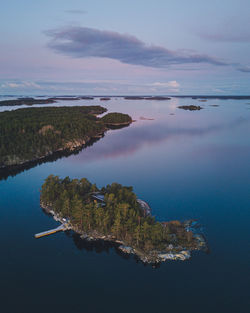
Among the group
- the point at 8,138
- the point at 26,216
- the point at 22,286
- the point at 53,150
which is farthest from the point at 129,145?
the point at 22,286

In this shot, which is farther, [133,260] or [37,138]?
[37,138]

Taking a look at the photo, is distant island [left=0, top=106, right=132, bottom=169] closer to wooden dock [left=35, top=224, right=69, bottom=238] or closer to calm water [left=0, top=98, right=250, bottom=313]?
calm water [left=0, top=98, right=250, bottom=313]

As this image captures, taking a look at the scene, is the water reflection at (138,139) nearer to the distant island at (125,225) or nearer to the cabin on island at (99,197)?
the cabin on island at (99,197)

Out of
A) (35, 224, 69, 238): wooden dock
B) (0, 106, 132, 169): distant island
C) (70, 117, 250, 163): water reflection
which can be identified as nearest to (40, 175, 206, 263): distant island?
(35, 224, 69, 238): wooden dock

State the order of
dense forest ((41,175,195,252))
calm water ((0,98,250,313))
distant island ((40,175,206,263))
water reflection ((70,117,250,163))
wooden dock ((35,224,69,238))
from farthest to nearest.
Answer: water reflection ((70,117,250,163))
wooden dock ((35,224,69,238))
dense forest ((41,175,195,252))
distant island ((40,175,206,263))
calm water ((0,98,250,313))

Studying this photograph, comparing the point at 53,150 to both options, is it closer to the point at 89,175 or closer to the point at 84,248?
the point at 89,175

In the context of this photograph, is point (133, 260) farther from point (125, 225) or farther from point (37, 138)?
point (37, 138)

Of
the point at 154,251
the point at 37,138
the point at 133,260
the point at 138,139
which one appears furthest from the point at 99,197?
the point at 138,139

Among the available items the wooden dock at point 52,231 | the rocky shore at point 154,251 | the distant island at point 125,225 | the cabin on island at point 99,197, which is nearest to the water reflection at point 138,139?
the cabin on island at point 99,197
